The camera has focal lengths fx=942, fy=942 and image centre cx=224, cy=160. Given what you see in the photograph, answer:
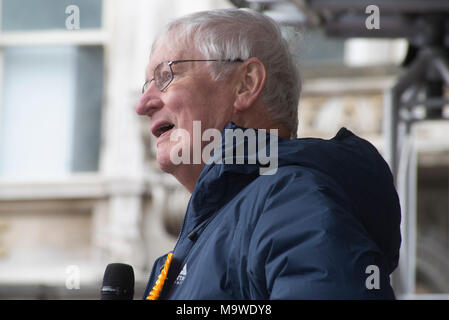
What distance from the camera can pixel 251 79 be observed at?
1.62m

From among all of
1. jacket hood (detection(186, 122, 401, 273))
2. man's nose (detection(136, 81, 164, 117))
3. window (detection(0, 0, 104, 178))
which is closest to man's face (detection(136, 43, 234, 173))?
man's nose (detection(136, 81, 164, 117))

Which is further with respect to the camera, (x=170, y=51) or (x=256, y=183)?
(x=170, y=51)

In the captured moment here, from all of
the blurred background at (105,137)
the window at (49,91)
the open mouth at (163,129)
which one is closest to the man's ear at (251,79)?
the open mouth at (163,129)

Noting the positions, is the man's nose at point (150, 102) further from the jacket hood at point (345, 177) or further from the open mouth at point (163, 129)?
the jacket hood at point (345, 177)

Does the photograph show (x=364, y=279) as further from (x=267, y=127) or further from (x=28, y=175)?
(x=28, y=175)

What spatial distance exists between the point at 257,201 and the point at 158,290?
0.25 metres

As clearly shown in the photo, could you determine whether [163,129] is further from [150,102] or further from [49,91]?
[49,91]

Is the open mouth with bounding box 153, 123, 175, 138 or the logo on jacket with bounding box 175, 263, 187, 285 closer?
the logo on jacket with bounding box 175, 263, 187, 285

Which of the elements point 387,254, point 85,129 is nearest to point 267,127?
point 387,254

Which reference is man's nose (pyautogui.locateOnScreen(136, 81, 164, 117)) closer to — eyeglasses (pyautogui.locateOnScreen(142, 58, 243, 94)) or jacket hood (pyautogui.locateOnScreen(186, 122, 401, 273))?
eyeglasses (pyautogui.locateOnScreen(142, 58, 243, 94))

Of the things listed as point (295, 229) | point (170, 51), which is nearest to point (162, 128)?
point (170, 51)

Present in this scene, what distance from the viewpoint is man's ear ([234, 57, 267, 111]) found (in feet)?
5.29

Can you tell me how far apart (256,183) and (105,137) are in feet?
27.2
